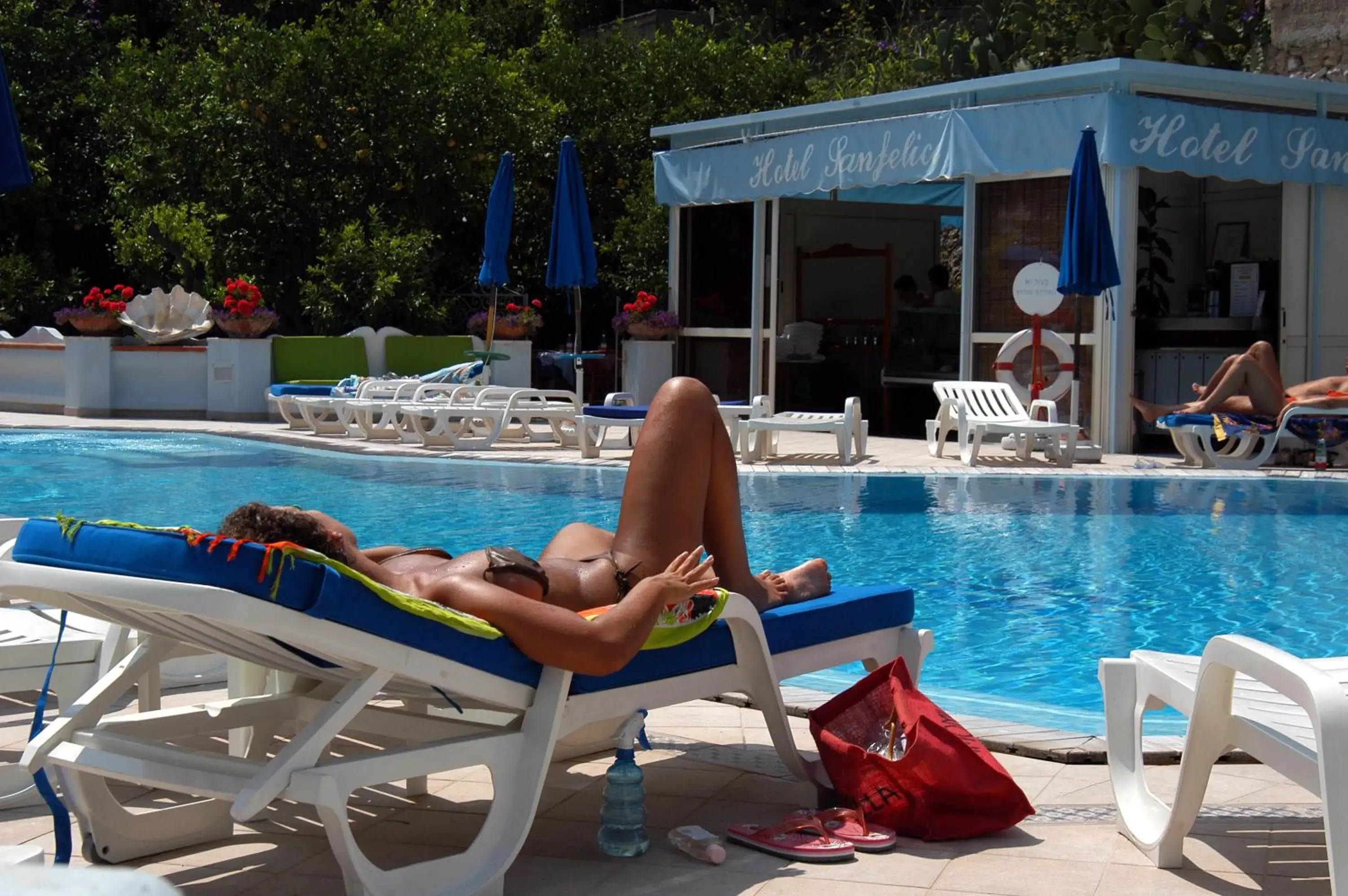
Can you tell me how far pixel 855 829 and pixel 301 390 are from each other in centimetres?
1242

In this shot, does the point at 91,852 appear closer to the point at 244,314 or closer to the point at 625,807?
the point at 625,807

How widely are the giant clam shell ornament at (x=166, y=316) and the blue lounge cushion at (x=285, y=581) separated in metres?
14.3

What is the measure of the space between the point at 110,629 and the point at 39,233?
67.6ft

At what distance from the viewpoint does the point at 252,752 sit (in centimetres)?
324

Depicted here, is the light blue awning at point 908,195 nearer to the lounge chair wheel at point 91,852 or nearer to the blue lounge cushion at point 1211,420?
the blue lounge cushion at point 1211,420

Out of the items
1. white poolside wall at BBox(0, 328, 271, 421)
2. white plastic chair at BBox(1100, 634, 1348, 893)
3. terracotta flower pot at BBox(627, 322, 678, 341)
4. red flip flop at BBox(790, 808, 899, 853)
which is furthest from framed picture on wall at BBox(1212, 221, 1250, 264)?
red flip flop at BBox(790, 808, 899, 853)

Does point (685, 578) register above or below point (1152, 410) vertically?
below

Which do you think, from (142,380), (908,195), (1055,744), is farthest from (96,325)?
(1055,744)

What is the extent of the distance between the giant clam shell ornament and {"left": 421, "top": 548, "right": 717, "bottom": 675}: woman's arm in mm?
14262

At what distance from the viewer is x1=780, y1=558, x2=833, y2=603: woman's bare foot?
143 inches

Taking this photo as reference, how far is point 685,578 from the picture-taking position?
122 inches

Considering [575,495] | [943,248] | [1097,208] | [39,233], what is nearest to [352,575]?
[575,495]

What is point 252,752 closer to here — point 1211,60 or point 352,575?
point 352,575

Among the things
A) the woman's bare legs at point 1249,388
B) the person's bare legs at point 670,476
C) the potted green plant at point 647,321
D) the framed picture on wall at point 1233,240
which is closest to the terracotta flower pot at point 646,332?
the potted green plant at point 647,321
